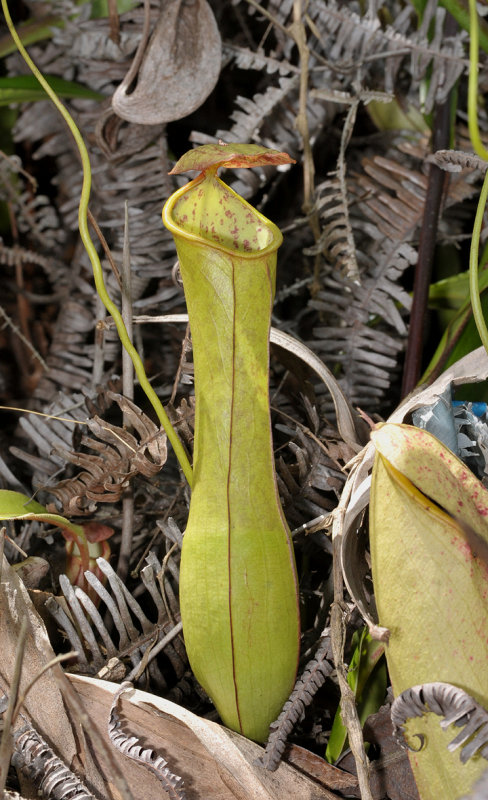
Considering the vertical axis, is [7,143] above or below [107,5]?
below

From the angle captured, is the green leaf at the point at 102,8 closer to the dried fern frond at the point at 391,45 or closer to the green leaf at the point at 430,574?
the dried fern frond at the point at 391,45

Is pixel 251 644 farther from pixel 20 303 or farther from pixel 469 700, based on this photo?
pixel 20 303

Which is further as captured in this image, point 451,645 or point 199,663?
point 199,663

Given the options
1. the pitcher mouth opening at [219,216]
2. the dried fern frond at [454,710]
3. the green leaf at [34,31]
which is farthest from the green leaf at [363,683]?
the green leaf at [34,31]

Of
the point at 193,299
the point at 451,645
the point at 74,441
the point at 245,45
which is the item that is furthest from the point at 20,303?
the point at 451,645

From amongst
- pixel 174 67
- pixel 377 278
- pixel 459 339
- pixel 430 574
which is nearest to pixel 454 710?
pixel 430 574

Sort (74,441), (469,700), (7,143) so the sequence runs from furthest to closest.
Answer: (7,143) < (74,441) < (469,700)
